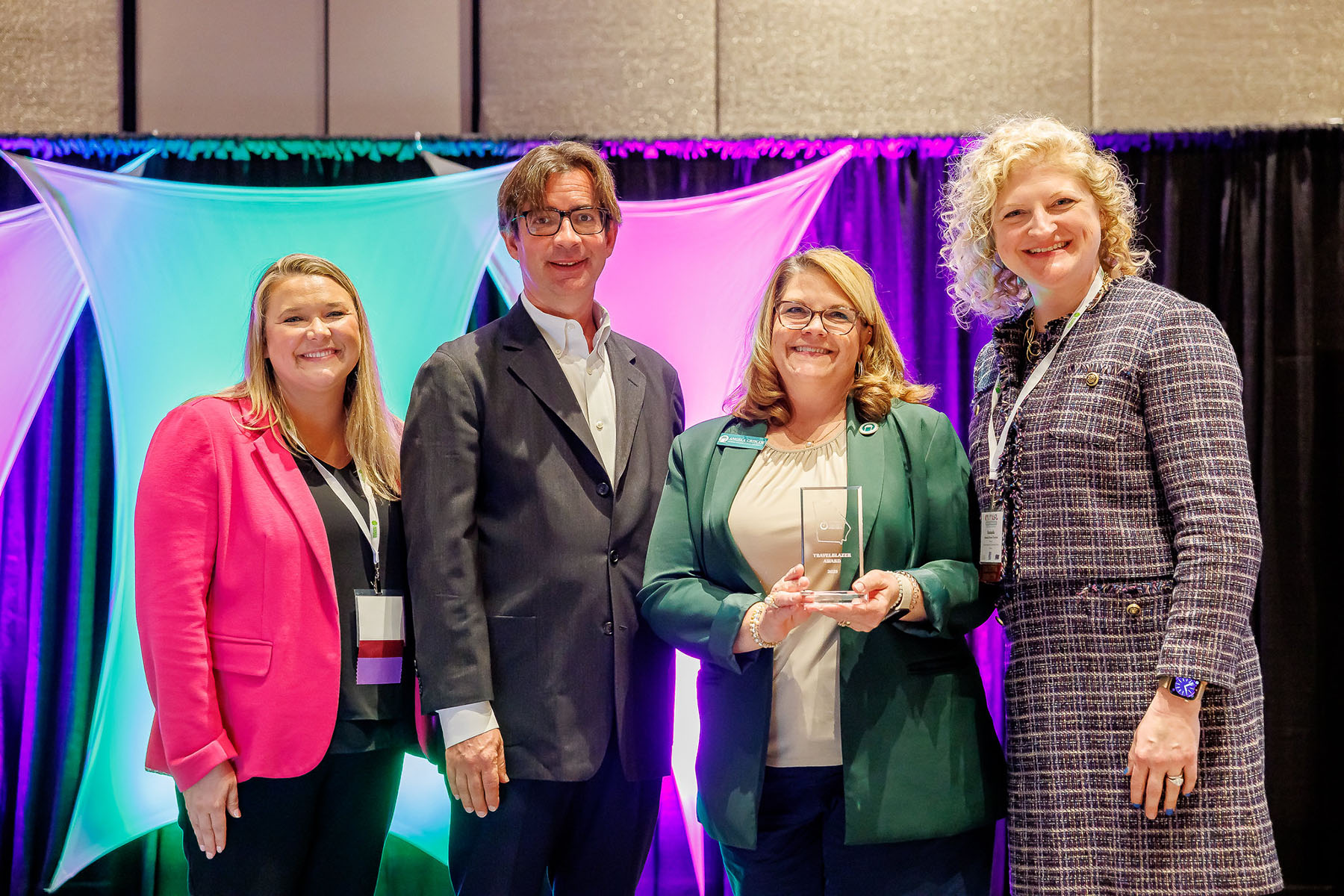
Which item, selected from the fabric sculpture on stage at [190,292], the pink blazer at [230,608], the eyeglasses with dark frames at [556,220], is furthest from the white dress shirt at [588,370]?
the fabric sculpture on stage at [190,292]

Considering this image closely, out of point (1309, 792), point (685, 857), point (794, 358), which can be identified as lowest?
point (685, 857)

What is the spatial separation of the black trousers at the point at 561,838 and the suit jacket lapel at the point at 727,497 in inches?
17.9

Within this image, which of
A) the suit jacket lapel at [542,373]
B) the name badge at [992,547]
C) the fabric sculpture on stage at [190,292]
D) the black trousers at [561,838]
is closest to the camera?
the name badge at [992,547]

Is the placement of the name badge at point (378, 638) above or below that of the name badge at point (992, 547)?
below

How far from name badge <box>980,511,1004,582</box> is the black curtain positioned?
67.1 inches

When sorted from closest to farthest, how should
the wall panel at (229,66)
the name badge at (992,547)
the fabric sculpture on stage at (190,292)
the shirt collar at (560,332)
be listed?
the name badge at (992,547) → the shirt collar at (560,332) → the fabric sculpture on stage at (190,292) → the wall panel at (229,66)

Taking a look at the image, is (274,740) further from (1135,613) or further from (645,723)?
(1135,613)

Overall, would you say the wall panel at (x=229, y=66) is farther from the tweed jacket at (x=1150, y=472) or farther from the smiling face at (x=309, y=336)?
the tweed jacket at (x=1150, y=472)

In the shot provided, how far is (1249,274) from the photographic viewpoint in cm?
342

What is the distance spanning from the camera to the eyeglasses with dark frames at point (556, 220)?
83.1 inches

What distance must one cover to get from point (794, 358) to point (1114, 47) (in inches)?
103

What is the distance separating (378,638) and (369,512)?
10.5 inches

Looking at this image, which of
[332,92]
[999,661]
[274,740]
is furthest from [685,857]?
[332,92]

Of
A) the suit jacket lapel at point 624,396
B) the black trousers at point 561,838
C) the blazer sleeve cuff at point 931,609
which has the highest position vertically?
the suit jacket lapel at point 624,396
